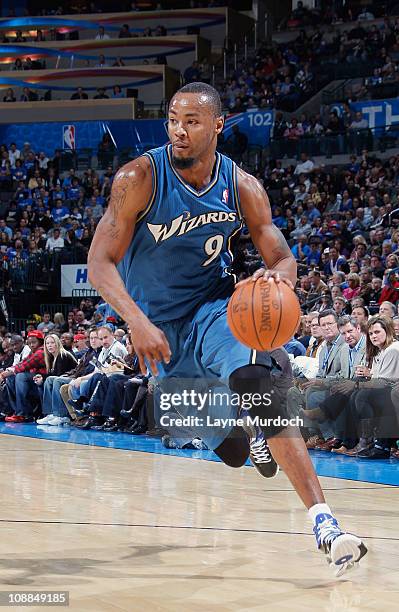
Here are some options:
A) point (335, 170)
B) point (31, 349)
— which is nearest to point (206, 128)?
point (31, 349)

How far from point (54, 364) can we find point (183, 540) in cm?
805

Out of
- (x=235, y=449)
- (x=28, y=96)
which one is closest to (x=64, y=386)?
(x=235, y=449)

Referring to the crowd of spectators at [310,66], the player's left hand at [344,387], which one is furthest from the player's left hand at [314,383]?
the crowd of spectators at [310,66]

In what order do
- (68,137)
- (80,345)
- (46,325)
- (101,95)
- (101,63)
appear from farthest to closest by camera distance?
(101,63)
(101,95)
(68,137)
(46,325)
(80,345)

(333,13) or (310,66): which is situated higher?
(333,13)

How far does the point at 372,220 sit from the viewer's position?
641 inches

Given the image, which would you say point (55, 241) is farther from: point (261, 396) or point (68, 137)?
point (261, 396)

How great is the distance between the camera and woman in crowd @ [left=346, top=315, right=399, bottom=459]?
833 cm

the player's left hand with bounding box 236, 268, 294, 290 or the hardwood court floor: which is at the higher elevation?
the player's left hand with bounding box 236, 268, 294, 290

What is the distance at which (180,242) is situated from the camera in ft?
14.0

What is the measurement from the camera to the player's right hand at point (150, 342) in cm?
377

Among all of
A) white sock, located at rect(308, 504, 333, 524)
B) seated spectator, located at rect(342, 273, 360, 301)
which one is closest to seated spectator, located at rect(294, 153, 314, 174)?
seated spectator, located at rect(342, 273, 360, 301)

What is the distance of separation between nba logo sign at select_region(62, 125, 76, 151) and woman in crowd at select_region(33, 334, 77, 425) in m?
12.4

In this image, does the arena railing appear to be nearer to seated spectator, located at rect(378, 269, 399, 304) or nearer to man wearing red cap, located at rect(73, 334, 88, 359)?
seated spectator, located at rect(378, 269, 399, 304)
